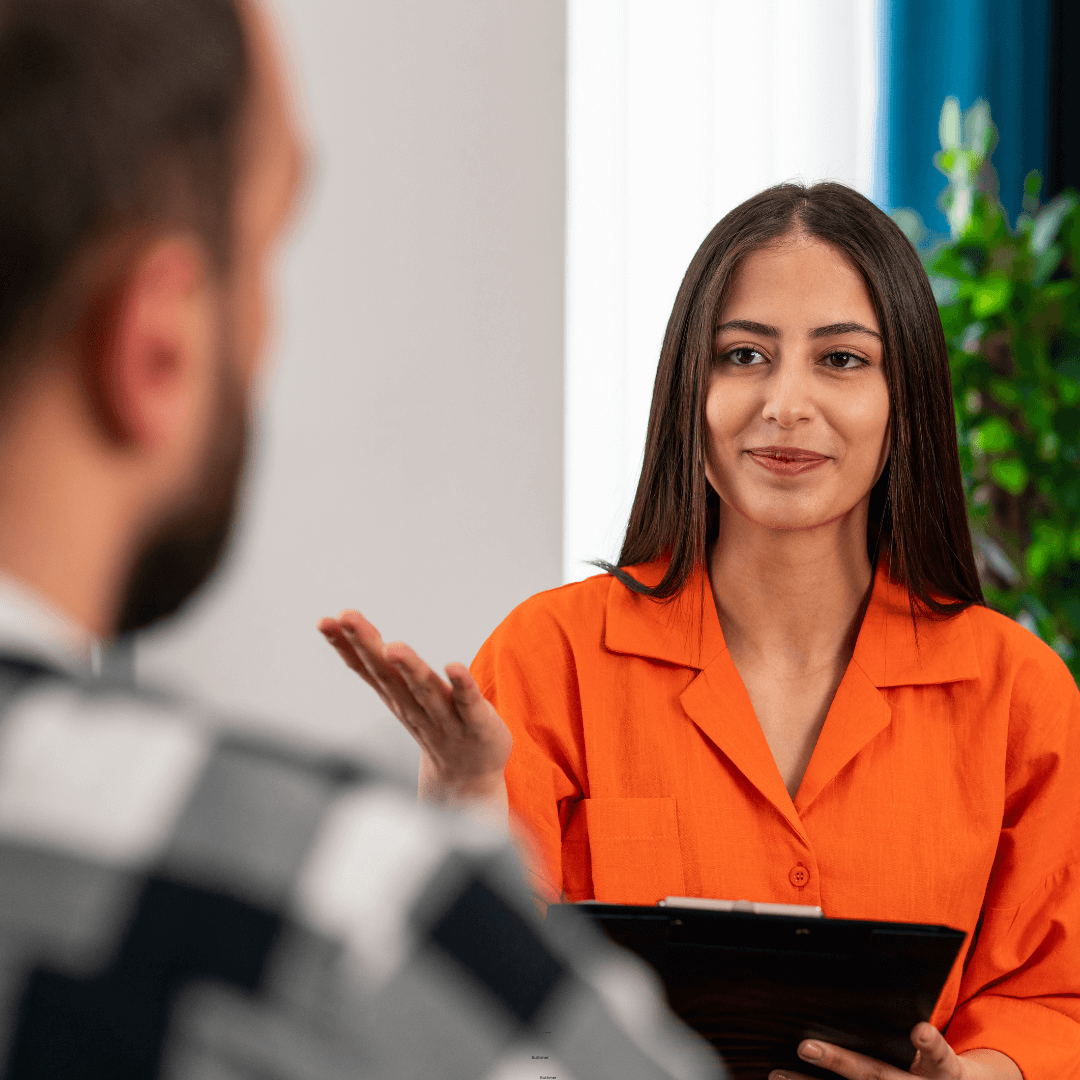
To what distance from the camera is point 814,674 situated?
52.8 inches

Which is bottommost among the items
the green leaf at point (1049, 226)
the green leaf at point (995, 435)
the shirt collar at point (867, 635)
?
the shirt collar at point (867, 635)

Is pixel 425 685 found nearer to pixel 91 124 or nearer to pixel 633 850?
pixel 633 850

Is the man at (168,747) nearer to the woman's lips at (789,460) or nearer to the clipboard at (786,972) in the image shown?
the clipboard at (786,972)

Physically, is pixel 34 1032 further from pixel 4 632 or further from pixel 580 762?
pixel 580 762

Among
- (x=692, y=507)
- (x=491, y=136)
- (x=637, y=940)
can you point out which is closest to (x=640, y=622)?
(x=692, y=507)

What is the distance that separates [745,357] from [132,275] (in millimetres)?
1029

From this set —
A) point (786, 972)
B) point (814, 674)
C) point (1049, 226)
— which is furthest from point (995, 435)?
point (786, 972)

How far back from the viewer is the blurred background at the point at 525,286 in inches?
82.8

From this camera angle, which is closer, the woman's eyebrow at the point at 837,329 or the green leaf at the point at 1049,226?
the woman's eyebrow at the point at 837,329

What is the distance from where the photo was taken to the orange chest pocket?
4.01ft

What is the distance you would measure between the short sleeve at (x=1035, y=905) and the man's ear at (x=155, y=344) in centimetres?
112

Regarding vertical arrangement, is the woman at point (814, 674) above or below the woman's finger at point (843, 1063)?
above

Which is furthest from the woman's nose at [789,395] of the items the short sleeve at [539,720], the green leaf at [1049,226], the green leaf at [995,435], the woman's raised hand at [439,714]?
the green leaf at [1049,226]

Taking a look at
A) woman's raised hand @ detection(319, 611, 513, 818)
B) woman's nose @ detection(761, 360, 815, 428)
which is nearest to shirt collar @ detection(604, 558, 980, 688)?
woman's nose @ detection(761, 360, 815, 428)
